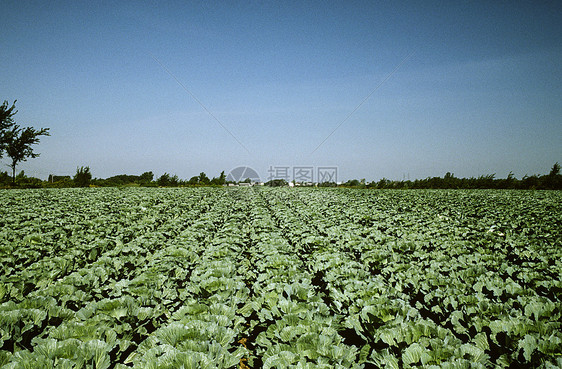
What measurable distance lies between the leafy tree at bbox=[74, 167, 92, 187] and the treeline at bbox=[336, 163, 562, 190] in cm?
4768

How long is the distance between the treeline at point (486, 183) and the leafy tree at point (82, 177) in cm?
4768

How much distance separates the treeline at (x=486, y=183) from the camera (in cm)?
3739

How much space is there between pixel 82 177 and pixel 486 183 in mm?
62656

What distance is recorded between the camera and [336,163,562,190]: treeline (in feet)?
123

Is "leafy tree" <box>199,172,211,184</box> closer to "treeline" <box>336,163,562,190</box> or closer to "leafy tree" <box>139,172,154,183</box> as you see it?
"leafy tree" <box>139,172,154,183</box>

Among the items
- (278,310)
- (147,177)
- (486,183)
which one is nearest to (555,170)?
(486,183)

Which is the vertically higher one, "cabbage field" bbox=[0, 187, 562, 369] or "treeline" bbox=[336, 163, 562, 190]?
"treeline" bbox=[336, 163, 562, 190]

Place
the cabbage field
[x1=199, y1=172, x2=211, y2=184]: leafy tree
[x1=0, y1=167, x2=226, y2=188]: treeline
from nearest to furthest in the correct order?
the cabbage field < [x1=0, y1=167, x2=226, y2=188]: treeline < [x1=199, y1=172, x2=211, y2=184]: leafy tree

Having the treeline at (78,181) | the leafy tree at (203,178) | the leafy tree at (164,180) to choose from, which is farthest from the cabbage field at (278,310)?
the leafy tree at (203,178)

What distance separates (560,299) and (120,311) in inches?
264

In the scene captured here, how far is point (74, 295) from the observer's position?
359 centimetres

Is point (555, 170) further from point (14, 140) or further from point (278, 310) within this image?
point (14, 140)

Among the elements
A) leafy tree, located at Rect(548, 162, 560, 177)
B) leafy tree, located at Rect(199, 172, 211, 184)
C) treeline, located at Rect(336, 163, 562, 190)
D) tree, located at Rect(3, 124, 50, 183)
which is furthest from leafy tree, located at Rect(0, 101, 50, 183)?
leafy tree, located at Rect(548, 162, 560, 177)

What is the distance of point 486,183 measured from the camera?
41312 millimetres
